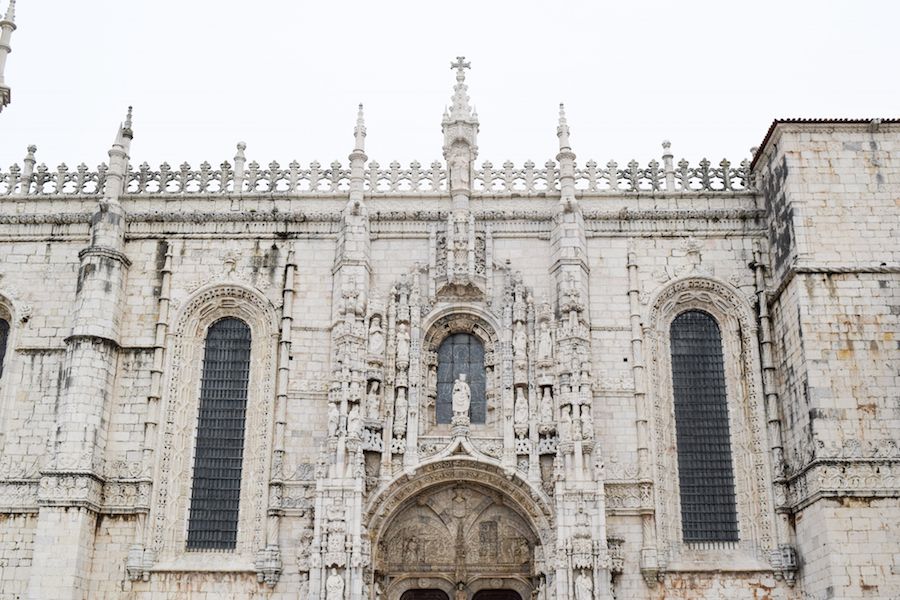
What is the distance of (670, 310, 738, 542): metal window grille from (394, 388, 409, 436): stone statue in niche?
616 centimetres

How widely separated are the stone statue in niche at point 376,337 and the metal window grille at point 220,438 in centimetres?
317

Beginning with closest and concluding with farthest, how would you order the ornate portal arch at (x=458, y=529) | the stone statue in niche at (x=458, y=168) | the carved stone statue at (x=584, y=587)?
the carved stone statue at (x=584, y=587), the ornate portal arch at (x=458, y=529), the stone statue in niche at (x=458, y=168)

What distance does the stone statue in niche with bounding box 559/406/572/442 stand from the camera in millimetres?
21578

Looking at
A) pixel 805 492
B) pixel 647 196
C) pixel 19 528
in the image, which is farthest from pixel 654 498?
pixel 19 528

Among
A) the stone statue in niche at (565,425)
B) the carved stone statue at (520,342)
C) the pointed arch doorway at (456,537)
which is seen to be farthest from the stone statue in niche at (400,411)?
the stone statue in niche at (565,425)

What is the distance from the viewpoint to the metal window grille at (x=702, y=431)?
2234cm

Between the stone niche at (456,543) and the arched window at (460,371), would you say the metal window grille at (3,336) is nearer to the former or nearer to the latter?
the stone niche at (456,543)

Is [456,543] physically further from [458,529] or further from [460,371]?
[460,371]

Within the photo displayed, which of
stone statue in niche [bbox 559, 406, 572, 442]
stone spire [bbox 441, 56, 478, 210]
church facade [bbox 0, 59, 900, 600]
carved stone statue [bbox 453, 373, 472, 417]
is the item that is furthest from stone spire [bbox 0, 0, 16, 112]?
stone statue in niche [bbox 559, 406, 572, 442]

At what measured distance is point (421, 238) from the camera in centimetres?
2445

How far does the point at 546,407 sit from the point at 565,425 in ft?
2.29

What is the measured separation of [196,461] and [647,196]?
1226 cm

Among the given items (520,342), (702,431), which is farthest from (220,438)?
(702,431)

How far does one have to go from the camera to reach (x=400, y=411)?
22469 mm
